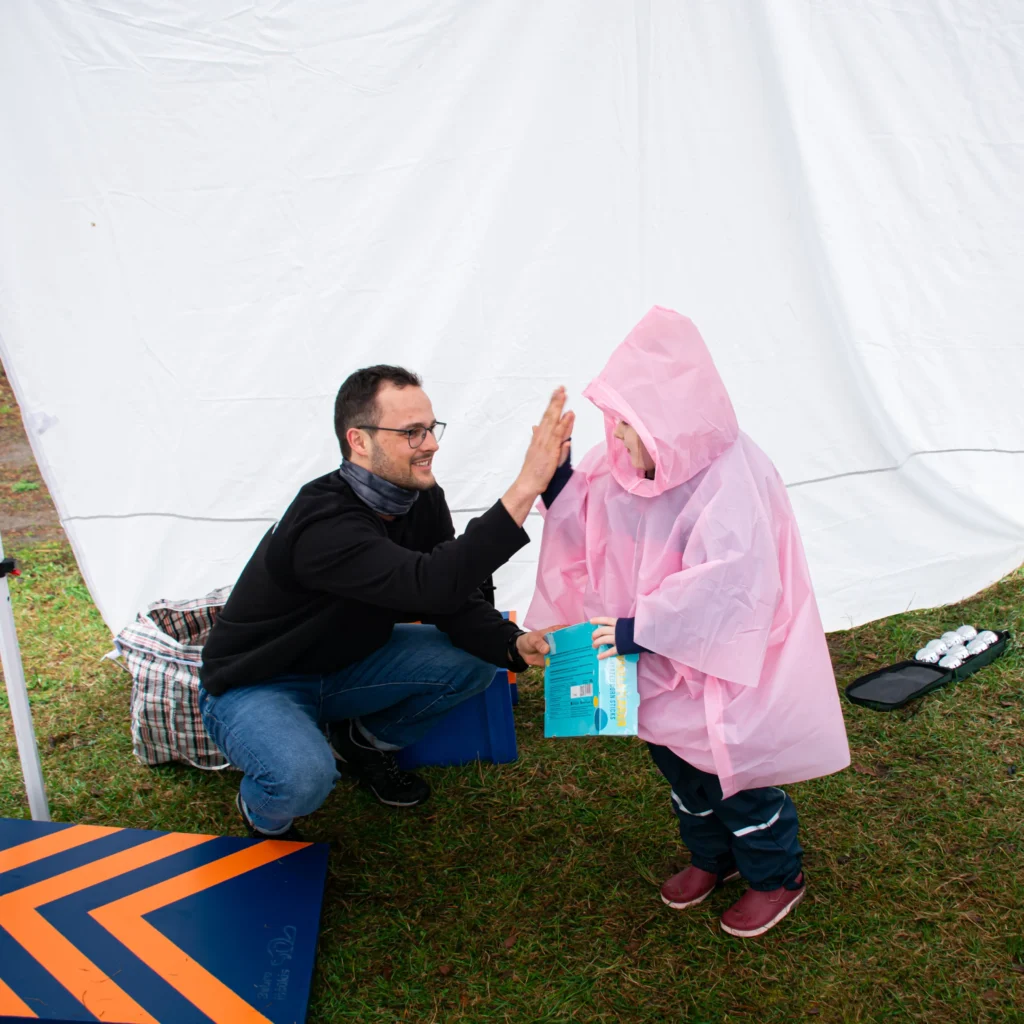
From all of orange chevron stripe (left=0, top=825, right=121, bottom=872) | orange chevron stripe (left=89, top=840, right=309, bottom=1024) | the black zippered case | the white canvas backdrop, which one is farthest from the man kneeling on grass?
the black zippered case

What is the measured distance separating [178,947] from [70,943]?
0.71ft

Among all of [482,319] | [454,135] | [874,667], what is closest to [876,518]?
[874,667]

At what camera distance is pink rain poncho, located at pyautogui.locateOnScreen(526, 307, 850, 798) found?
1812mm

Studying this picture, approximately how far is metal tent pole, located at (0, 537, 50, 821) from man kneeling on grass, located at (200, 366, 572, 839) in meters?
0.42

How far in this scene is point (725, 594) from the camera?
1811mm

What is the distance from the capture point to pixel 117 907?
207cm

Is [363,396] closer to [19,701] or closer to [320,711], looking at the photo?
[320,711]

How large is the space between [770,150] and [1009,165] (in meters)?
0.83

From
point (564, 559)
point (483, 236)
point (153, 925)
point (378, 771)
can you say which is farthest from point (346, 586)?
point (483, 236)

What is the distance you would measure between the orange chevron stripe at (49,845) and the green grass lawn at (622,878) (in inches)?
11.2

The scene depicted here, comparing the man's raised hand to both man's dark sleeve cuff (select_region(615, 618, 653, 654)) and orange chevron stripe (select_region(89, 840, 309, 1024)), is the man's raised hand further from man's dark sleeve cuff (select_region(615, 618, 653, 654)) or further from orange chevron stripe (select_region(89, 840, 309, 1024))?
orange chevron stripe (select_region(89, 840, 309, 1024))

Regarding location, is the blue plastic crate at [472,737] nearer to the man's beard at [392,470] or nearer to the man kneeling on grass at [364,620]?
the man kneeling on grass at [364,620]

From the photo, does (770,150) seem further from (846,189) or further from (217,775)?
(217,775)

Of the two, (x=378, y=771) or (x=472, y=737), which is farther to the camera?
(x=472, y=737)
